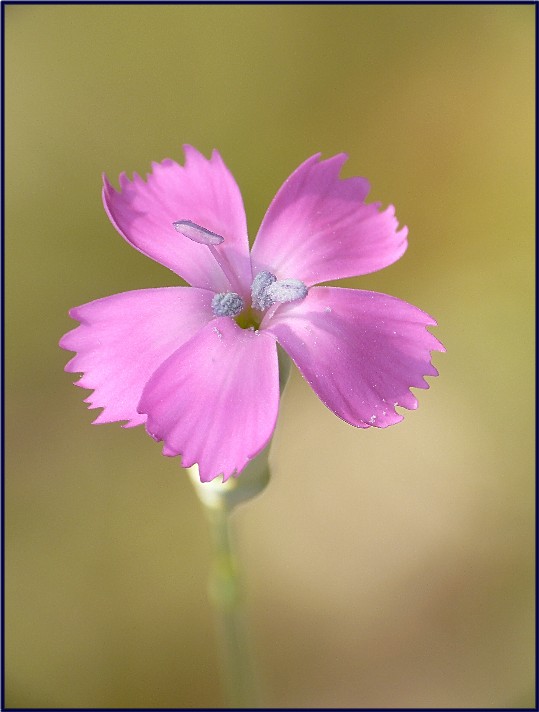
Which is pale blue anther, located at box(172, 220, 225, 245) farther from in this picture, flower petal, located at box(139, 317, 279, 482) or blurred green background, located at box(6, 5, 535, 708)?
blurred green background, located at box(6, 5, 535, 708)

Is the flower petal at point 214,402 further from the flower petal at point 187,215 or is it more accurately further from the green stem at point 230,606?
the green stem at point 230,606

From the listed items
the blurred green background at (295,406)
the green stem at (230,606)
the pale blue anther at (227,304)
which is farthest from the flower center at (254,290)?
the blurred green background at (295,406)

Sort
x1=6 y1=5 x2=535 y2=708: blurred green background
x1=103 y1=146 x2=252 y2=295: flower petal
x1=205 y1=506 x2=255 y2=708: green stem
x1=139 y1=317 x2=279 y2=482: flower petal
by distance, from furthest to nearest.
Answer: x1=6 y1=5 x2=535 y2=708: blurred green background < x1=205 y1=506 x2=255 y2=708: green stem < x1=103 y1=146 x2=252 y2=295: flower petal < x1=139 y1=317 x2=279 y2=482: flower petal

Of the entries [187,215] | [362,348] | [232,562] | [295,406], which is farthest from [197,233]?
[295,406]

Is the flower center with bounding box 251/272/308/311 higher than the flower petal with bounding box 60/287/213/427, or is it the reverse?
the flower center with bounding box 251/272/308/311

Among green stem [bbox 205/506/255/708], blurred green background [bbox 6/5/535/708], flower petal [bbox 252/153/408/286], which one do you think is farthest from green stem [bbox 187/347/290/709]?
blurred green background [bbox 6/5/535/708]

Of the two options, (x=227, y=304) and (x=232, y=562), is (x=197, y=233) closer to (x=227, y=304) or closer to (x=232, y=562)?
(x=227, y=304)
